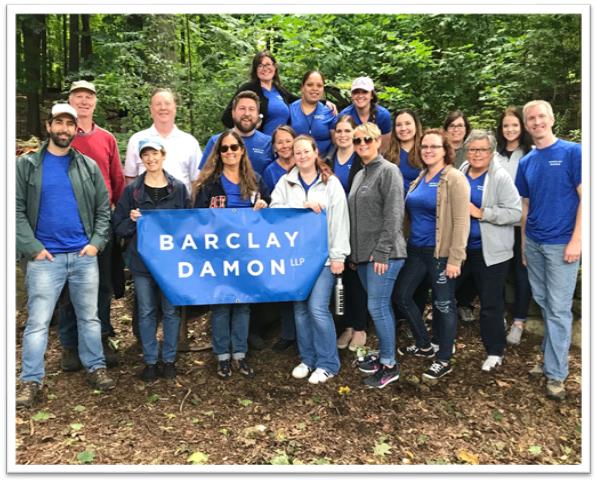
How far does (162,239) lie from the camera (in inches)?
201

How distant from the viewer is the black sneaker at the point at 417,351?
5.79 metres

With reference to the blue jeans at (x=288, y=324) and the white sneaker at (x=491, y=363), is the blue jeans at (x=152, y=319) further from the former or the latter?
the white sneaker at (x=491, y=363)

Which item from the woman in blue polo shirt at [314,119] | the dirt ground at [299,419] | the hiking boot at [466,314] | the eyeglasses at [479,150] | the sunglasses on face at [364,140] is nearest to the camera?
the dirt ground at [299,419]

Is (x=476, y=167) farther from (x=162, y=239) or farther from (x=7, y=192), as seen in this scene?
(x=7, y=192)

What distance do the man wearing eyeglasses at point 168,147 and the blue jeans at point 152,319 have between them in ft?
3.90

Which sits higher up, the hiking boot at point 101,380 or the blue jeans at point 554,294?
the blue jeans at point 554,294

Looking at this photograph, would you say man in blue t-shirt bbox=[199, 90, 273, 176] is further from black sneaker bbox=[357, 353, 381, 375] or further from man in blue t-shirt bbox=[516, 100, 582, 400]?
man in blue t-shirt bbox=[516, 100, 582, 400]

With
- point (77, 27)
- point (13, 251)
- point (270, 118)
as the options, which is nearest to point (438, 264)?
point (270, 118)

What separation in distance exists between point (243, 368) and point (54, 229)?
235 cm

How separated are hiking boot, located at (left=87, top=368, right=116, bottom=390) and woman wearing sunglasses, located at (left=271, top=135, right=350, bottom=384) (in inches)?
75.1

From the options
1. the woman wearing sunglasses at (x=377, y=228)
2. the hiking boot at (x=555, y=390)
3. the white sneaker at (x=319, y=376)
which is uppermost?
the woman wearing sunglasses at (x=377, y=228)

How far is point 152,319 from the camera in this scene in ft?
17.2

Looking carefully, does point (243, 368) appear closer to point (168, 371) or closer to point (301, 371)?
point (301, 371)

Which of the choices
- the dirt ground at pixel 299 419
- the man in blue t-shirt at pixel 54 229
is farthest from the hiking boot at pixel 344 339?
the man in blue t-shirt at pixel 54 229
